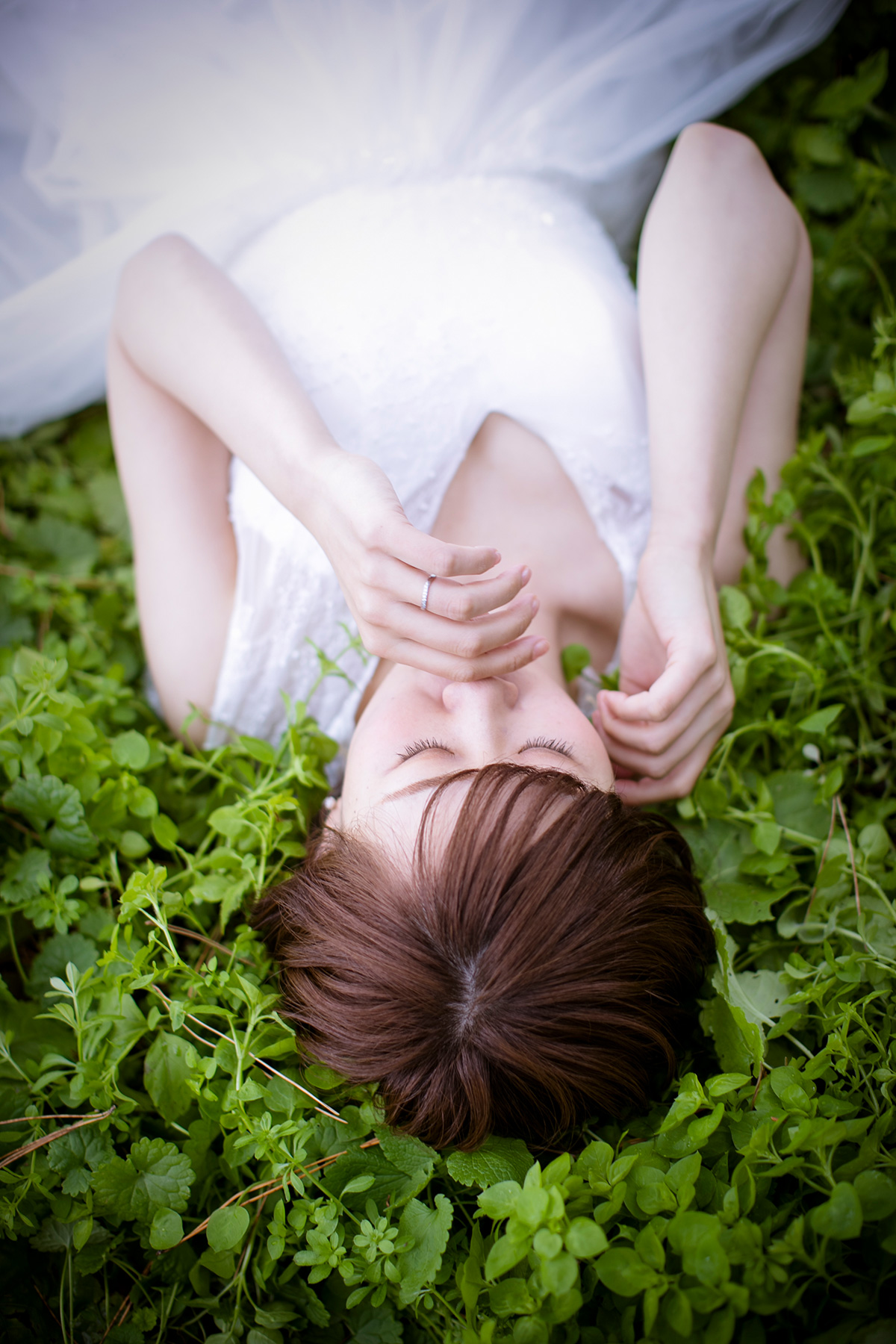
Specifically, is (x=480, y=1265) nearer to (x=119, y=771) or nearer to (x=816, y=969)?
(x=816, y=969)

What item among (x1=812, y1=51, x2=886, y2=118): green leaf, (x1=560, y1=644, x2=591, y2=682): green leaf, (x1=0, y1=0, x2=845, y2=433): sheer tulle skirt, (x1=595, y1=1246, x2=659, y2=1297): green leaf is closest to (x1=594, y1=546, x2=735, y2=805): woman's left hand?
(x1=560, y1=644, x2=591, y2=682): green leaf

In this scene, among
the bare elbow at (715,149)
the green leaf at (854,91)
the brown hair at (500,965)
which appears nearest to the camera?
the brown hair at (500,965)

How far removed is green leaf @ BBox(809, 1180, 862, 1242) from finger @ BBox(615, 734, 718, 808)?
0.84 metres

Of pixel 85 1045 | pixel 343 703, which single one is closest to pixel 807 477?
pixel 343 703

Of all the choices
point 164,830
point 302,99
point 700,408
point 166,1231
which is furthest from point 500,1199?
point 302,99

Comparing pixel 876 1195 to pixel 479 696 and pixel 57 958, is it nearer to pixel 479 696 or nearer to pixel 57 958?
pixel 479 696

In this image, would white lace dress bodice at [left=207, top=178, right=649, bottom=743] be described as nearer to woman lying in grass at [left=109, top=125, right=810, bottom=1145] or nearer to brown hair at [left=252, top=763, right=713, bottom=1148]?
woman lying in grass at [left=109, top=125, right=810, bottom=1145]

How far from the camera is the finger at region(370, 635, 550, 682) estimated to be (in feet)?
5.00

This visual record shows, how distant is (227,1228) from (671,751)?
1.31 metres

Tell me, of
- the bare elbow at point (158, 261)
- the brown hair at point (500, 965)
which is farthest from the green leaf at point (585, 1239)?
the bare elbow at point (158, 261)

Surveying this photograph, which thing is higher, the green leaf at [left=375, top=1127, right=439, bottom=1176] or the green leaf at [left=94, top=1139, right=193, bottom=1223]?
the green leaf at [left=94, top=1139, right=193, bottom=1223]

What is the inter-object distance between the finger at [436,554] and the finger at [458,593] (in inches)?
1.1

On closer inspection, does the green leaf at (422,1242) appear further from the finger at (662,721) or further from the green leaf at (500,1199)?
the finger at (662,721)

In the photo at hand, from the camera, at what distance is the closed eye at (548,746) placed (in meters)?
1.52
